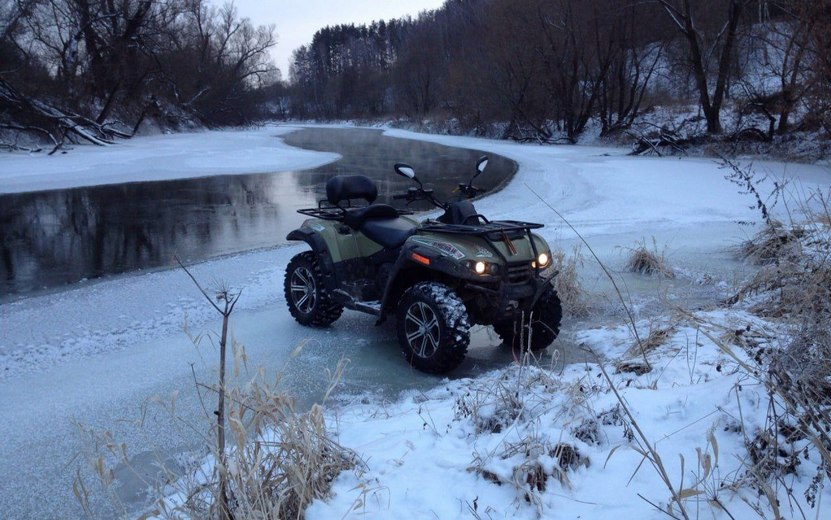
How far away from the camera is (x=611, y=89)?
31.8 metres

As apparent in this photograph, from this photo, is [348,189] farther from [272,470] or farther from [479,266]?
[272,470]

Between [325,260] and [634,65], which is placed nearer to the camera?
[325,260]

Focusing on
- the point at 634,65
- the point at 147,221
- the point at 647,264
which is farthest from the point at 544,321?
the point at 634,65

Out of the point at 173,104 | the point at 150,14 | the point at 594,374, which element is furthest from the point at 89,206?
the point at 173,104

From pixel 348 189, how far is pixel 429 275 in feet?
4.33

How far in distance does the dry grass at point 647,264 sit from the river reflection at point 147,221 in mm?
5030

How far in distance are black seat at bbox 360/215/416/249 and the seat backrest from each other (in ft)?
1.36

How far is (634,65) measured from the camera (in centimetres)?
3167

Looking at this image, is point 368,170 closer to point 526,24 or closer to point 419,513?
point 526,24

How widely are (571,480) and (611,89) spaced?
3189cm

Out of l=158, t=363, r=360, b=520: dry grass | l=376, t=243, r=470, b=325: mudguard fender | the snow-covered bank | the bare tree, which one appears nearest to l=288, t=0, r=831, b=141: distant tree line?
the bare tree

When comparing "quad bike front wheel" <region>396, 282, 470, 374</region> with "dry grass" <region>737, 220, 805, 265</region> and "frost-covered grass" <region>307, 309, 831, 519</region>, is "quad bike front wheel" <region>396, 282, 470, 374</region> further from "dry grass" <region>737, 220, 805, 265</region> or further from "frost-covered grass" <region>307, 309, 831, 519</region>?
"dry grass" <region>737, 220, 805, 265</region>

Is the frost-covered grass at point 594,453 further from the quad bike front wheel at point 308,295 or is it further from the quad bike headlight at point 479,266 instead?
the quad bike front wheel at point 308,295

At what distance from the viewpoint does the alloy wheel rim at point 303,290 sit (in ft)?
18.0
